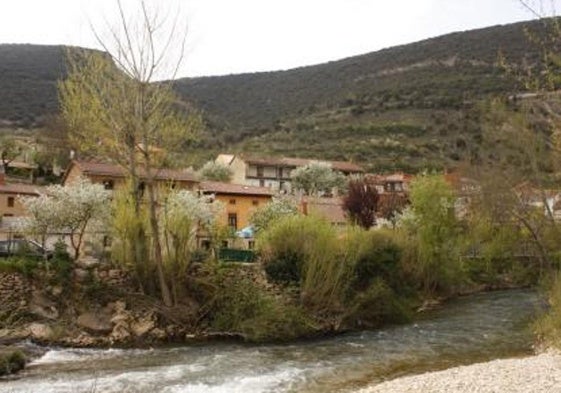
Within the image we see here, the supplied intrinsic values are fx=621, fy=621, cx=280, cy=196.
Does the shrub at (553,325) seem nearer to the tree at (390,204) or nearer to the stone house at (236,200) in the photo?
the stone house at (236,200)

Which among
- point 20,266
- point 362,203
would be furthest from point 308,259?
point 362,203

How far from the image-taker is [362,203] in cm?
4956

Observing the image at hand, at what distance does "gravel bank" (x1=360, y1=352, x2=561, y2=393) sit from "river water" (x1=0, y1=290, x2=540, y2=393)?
1776 mm

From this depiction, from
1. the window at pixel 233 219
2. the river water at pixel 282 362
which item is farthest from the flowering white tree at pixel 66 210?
the window at pixel 233 219

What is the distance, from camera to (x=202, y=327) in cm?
2602

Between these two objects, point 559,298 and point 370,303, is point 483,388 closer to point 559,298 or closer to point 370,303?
point 559,298

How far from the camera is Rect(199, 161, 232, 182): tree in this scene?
71875mm

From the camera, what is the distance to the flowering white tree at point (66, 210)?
2809cm

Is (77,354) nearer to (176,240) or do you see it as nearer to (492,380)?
(176,240)

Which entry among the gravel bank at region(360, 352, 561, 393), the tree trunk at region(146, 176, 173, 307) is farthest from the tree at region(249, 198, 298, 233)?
the gravel bank at region(360, 352, 561, 393)

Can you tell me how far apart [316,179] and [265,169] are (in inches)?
360

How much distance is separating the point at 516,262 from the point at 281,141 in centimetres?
5842

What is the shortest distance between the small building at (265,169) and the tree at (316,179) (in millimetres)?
2480

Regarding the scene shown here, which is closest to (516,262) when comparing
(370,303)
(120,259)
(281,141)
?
(370,303)
